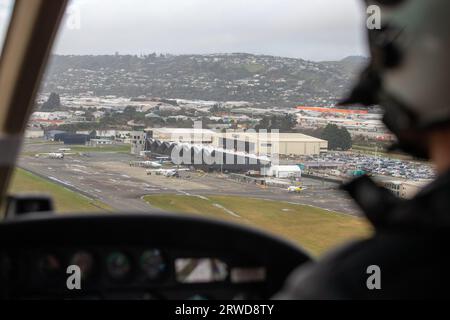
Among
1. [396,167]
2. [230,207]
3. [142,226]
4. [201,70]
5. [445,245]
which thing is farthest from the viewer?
[201,70]

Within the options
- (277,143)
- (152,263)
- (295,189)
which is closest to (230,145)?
(277,143)

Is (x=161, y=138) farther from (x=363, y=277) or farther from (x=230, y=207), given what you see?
(x=363, y=277)

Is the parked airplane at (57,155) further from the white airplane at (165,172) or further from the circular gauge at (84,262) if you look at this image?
the circular gauge at (84,262)

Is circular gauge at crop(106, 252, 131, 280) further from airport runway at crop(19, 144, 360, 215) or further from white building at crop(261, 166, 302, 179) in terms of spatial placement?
white building at crop(261, 166, 302, 179)

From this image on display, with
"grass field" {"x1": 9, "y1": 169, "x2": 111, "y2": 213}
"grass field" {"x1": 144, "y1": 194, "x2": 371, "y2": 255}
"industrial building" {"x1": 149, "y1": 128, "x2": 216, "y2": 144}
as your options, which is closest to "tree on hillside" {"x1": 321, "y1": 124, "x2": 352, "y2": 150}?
"grass field" {"x1": 144, "y1": 194, "x2": 371, "y2": 255}

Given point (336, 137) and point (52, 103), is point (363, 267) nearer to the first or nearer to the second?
point (336, 137)

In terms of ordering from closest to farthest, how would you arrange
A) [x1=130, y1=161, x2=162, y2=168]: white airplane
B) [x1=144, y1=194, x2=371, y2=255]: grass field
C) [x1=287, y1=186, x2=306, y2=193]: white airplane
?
[x1=144, y1=194, x2=371, y2=255]: grass field
[x1=287, y1=186, x2=306, y2=193]: white airplane
[x1=130, y1=161, x2=162, y2=168]: white airplane
